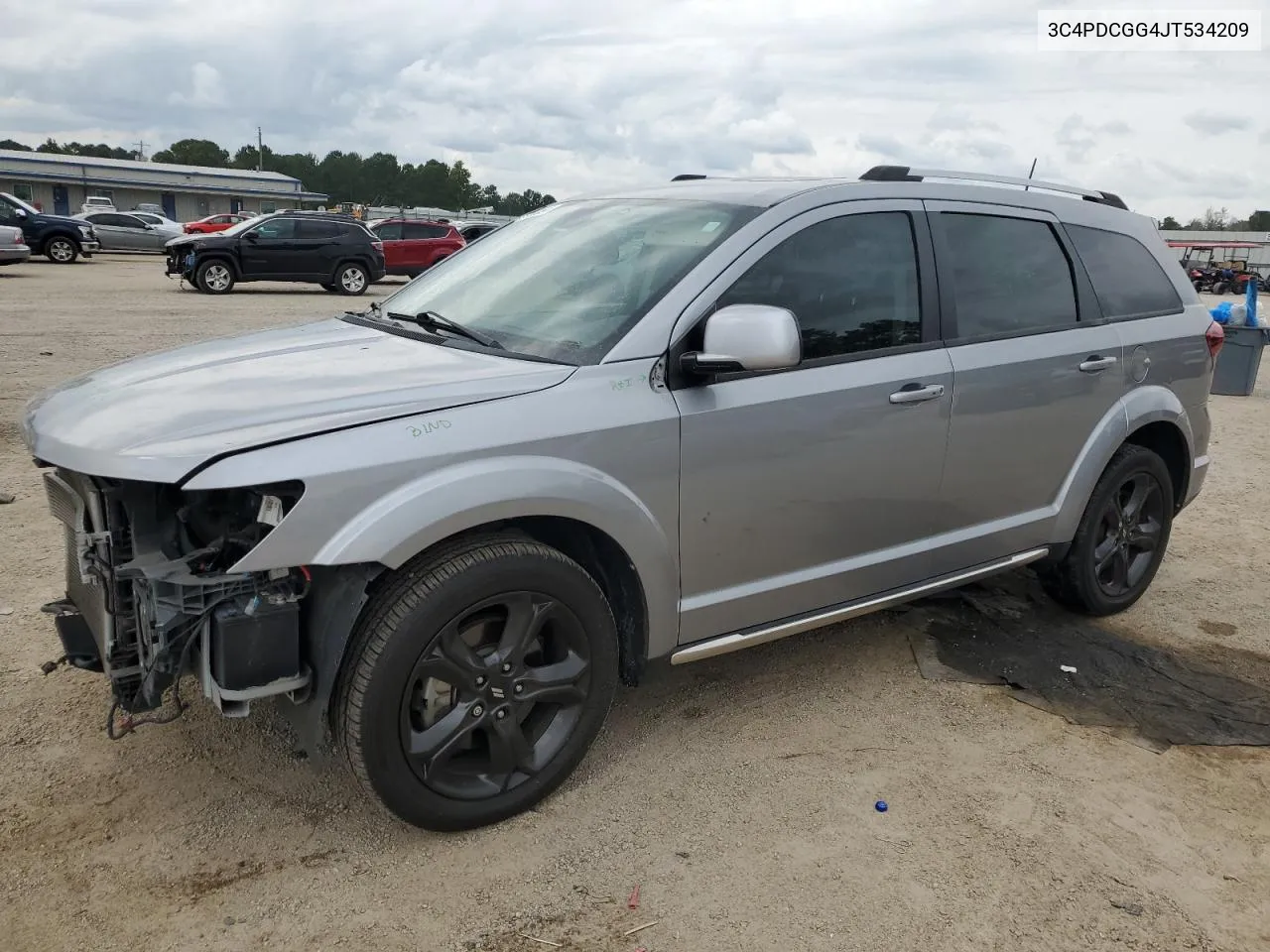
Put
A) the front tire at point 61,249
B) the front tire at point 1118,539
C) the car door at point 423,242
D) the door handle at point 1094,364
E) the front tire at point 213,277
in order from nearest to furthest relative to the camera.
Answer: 1. the door handle at point 1094,364
2. the front tire at point 1118,539
3. the front tire at point 213,277
4. the car door at point 423,242
5. the front tire at point 61,249

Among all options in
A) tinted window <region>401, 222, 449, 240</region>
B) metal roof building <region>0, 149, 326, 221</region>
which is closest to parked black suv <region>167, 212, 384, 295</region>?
tinted window <region>401, 222, 449, 240</region>

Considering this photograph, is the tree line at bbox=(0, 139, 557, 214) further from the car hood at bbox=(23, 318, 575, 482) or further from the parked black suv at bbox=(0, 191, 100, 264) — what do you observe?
the car hood at bbox=(23, 318, 575, 482)

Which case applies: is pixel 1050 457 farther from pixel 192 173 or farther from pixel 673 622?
pixel 192 173

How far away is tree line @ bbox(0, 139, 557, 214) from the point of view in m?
99.3

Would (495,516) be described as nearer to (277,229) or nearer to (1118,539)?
(1118,539)

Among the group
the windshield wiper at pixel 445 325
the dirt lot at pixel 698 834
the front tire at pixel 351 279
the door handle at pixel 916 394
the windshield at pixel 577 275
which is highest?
the windshield at pixel 577 275

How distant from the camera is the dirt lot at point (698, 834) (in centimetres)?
260

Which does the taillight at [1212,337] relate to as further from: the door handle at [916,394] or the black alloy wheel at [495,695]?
the black alloy wheel at [495,695]

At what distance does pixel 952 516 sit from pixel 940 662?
0.70 metres

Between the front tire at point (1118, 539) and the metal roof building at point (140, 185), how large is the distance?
62722mm

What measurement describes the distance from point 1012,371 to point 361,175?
10722cm

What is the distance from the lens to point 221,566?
2623 mm

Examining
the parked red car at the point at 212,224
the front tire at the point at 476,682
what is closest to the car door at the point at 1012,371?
the front tire at the point at 476,682

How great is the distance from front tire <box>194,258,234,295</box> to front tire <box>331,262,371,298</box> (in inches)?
80.2
